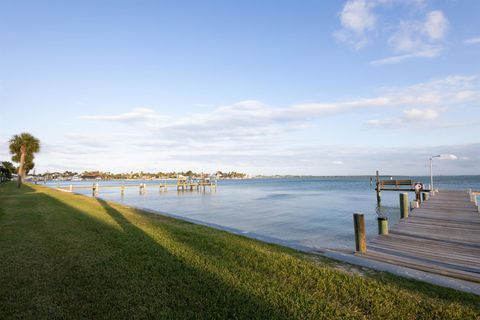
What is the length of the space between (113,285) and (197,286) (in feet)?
4.53

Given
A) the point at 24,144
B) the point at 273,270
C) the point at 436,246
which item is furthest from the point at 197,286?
the point at 24,144

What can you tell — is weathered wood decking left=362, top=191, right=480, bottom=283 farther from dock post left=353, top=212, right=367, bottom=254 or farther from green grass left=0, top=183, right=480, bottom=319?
green grass left=0, top=183, right=480, bottom=319

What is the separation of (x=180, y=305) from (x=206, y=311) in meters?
0.41

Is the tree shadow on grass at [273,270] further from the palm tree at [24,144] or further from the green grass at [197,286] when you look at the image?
the palm tree at [24,144]

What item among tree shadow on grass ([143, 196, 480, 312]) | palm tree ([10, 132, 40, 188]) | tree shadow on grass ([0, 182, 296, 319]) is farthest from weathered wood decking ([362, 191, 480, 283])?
palm tree ([10, 132, 40, 188])

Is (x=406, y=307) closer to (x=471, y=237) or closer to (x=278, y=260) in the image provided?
(x=278, y=260)

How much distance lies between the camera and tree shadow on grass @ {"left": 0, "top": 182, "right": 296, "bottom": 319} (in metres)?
3.68

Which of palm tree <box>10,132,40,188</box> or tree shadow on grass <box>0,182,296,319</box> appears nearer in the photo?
tree shadow on grass <box>0,182,296,319</box>

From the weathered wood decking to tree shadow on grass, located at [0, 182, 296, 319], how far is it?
5.04 meters

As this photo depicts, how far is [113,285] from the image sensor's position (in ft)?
14.8

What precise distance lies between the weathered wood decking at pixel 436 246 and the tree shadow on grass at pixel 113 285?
Result: 199 inches

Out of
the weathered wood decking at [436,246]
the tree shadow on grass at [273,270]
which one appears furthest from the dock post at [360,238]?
the tree shadow on grass at [273,270]

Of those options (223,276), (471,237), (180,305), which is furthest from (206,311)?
(471,237)

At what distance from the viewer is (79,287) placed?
442 centimetres
